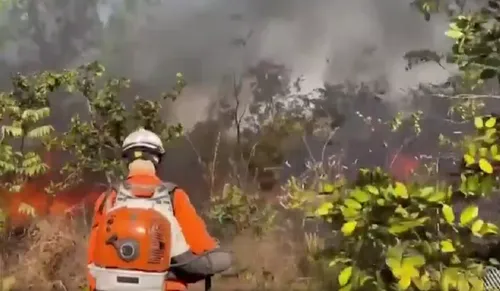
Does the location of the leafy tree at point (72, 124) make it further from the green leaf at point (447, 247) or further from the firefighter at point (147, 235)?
the green leaf at point (447, 247)

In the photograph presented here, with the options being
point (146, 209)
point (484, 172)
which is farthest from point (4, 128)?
point (484, 172)

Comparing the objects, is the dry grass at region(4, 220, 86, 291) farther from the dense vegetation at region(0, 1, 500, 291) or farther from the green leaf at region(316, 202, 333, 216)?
the green leaf at region(316, 202, 333, 216)

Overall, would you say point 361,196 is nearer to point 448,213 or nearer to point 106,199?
point 448,213

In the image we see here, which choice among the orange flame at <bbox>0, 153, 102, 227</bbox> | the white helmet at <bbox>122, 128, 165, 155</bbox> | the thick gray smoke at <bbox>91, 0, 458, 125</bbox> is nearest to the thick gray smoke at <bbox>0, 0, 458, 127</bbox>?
the thick gray smoke at <bbox>91, 0, 458, 125</bbox>

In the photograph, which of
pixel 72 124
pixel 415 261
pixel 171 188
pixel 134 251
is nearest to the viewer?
pixel 415 261

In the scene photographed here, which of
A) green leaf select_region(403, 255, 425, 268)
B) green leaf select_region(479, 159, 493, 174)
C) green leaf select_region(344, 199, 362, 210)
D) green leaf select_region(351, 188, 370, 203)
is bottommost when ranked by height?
green leaf select_region(403, 255, 425, 268)

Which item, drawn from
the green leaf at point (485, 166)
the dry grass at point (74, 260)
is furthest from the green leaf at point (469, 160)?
the dry grass at point (74, 260)

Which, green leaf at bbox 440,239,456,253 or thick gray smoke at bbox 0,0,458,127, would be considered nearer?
green leaf at bbox 440,239,456,253

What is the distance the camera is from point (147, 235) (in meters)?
1.30

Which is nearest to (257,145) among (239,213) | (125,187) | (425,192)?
(239,213)

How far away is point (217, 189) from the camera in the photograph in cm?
148

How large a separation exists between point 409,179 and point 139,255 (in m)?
0.53

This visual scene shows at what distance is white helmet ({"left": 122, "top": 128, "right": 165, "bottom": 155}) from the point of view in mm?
1401

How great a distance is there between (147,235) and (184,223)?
0.10 meters
